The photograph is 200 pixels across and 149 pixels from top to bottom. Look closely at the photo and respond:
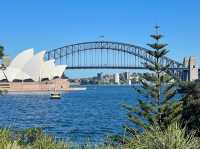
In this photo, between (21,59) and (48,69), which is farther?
(48,69)

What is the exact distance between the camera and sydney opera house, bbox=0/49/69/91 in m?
102

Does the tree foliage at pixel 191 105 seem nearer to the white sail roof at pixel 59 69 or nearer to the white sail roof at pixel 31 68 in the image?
the white sail roof at pixel 31 68

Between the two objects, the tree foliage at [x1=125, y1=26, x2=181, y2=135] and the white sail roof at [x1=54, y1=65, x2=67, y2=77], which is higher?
the white sail roof at [x1=54, y1=65, x2=67, y2=77]

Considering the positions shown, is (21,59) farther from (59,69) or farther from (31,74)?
(59,69)

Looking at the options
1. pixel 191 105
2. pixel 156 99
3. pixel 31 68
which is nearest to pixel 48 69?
pixel 31 68

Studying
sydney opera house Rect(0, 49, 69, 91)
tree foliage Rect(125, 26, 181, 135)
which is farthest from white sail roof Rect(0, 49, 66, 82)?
tree foliage Rect(125, 26, 181, 135)

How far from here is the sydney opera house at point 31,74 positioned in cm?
10244

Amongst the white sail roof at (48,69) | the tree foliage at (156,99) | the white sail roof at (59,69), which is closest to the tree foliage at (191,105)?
the tree foliage at (156,99)

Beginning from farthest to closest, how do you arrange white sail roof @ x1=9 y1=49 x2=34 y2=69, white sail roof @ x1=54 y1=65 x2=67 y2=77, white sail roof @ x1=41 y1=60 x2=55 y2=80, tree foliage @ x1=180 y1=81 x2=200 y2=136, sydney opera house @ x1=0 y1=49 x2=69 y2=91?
white sail roof @ x1=54 y1=65 x2=67 y2=77 < white sail roof @ x1=41 y1=60 x2=55 y2=80 < sydney opera house @ x1=0 y1=49 x2=69 y2=91 < white sail roof @ x1=9 y1=49 x2=34 y2=69 < tree foliage @ x1=180 y1=81 x2=200 y2=136

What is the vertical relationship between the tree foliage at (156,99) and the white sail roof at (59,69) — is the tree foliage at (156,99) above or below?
below

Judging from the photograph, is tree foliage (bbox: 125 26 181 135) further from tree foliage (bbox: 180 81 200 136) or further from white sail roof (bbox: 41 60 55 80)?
white sail roof (bbox: 41 60 55 80)

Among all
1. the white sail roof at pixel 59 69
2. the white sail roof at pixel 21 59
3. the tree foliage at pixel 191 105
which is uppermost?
the white sail roof at pixel 21 59

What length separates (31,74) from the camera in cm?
11406

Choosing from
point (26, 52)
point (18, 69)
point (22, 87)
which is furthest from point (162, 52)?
point (22, 87)
